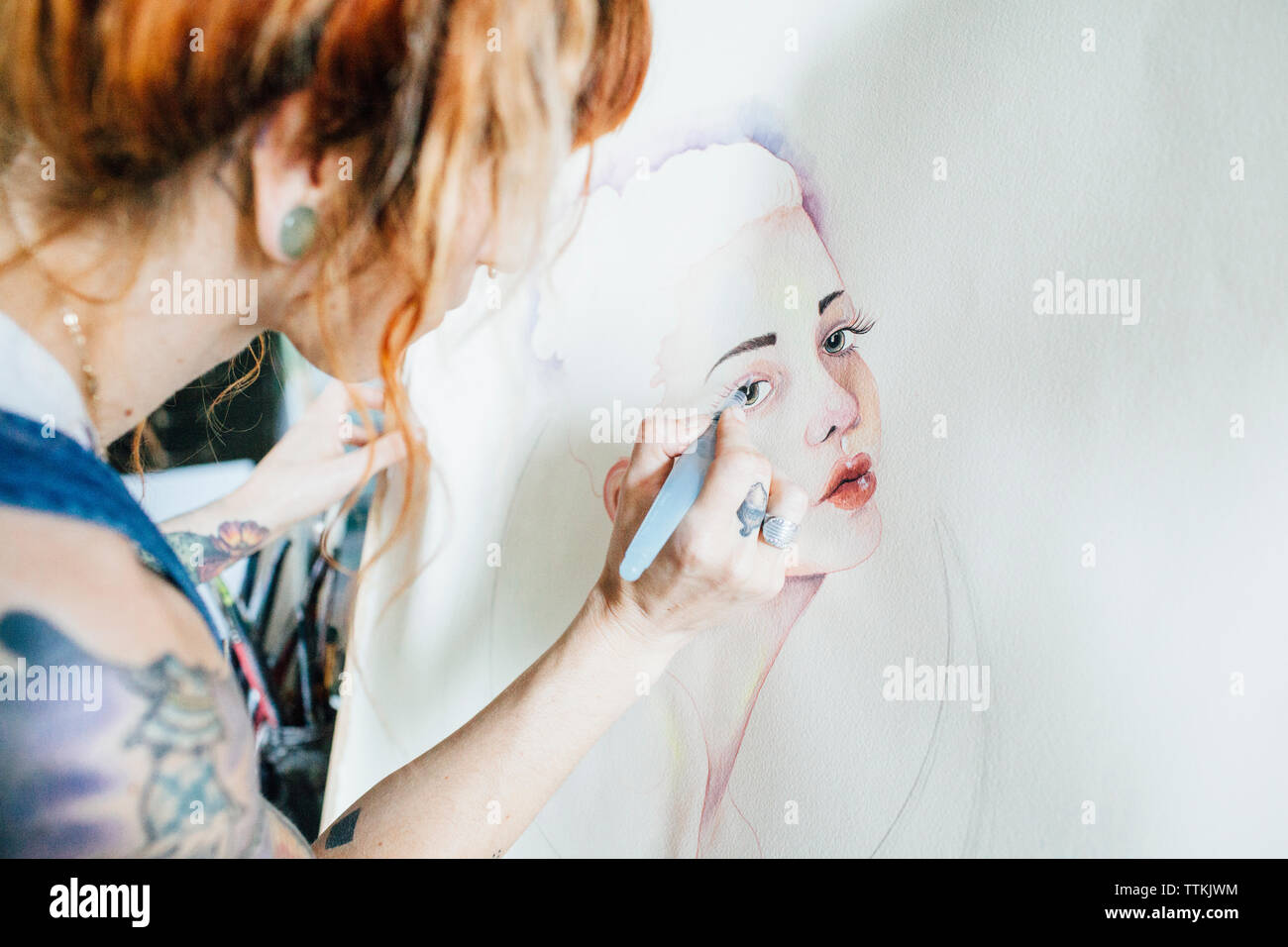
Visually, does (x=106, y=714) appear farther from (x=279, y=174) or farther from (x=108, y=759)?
(x=279, y=174)

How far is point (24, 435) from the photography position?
66 cm

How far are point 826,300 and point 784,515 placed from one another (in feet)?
0.65

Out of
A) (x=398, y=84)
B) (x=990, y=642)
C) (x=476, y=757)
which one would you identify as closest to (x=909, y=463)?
(x=990, y=642)

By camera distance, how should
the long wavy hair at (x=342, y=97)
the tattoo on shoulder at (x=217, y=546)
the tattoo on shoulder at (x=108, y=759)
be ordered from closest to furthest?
the tattoo on shoulder at (x=108, y=759), the long wavy hair at (x=342, y=97), the tattoo on shoulder at (x=217, y=546)

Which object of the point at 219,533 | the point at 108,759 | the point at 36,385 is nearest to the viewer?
the point at 108,759

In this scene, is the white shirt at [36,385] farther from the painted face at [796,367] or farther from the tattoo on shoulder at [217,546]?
the painted face at [796,367]

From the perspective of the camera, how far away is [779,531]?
0.67 meters

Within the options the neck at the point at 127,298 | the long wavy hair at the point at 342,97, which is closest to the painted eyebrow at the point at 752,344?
the long wavy hair at the point at 342,97

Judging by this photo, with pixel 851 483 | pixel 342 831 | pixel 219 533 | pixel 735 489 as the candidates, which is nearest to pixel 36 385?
pixel 219 533

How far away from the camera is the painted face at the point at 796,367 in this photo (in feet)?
2.37

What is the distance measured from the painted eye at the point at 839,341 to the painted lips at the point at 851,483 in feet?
0.31
